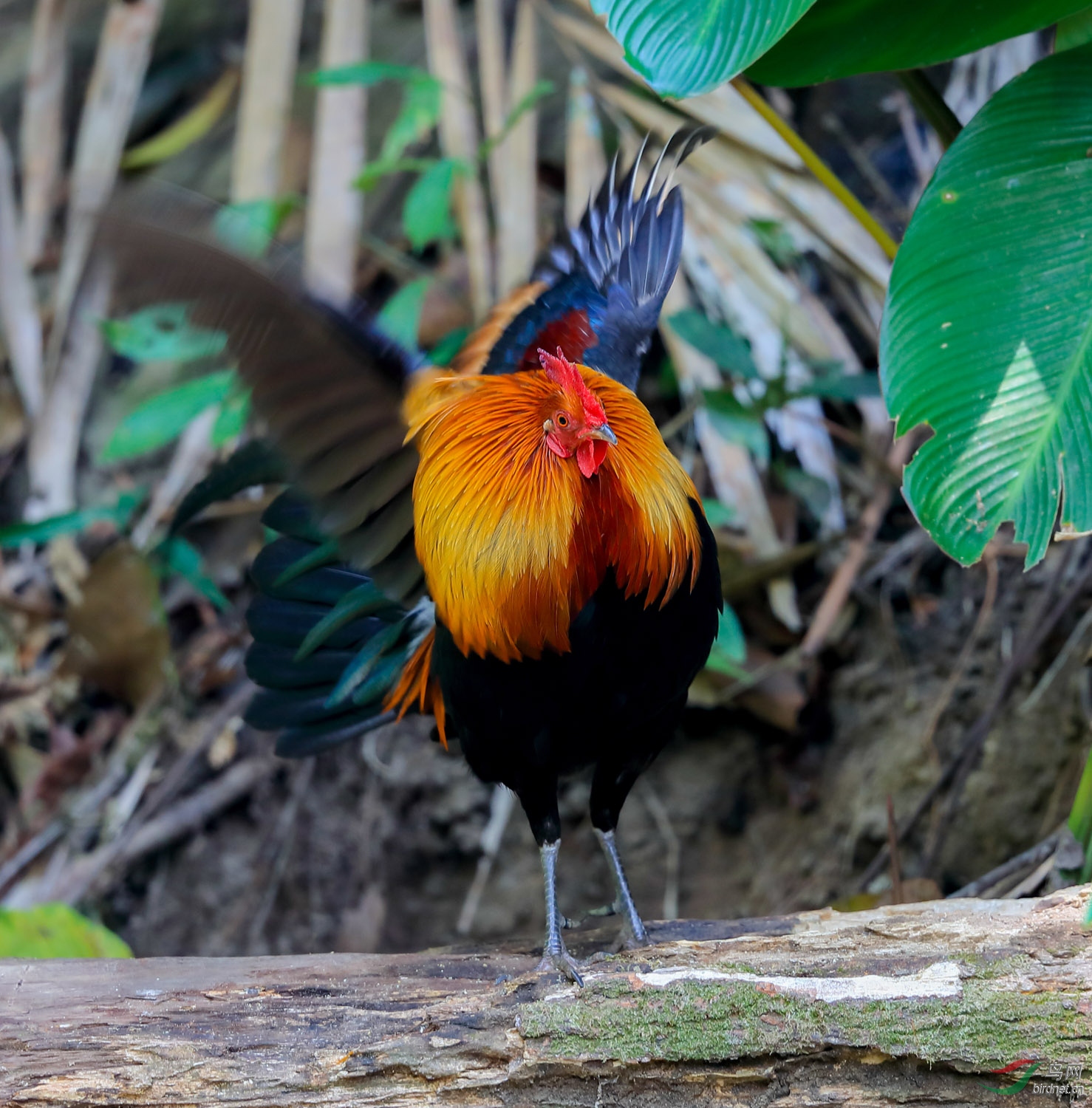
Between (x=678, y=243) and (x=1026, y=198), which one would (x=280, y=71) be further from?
(x=1026, y=198)

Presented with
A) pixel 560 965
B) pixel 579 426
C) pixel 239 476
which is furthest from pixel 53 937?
pixel 579 426

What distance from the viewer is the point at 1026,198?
7.10ft

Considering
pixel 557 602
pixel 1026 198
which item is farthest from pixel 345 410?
pixel 1026 198

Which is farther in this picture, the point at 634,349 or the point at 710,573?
the point at 634,349

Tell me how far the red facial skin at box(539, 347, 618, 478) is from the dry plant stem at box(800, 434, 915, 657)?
1814 mm

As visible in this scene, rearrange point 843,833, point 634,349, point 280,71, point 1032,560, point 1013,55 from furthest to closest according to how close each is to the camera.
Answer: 1. point 280,71
2. point 843,833
3. point 1013,55
4. point 634,349
5. point 1032,560

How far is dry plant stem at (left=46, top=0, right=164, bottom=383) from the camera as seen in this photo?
14.8ft

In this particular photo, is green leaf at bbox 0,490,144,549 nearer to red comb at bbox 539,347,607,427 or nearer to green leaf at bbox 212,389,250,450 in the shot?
green leaf at bbox 212,389,250,450

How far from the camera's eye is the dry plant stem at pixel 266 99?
14.3ft

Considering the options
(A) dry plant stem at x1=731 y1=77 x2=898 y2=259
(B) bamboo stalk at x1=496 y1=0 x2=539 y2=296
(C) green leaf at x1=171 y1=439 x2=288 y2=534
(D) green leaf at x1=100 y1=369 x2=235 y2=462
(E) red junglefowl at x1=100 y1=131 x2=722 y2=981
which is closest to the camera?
(E) red junglefowl at x1=100 y1=131 x2=722 y2=981

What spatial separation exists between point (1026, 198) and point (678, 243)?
1.03 m

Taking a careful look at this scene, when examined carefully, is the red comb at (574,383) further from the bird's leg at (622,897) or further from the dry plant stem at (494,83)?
the dry plant stem at (494,83)

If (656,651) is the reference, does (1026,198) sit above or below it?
above

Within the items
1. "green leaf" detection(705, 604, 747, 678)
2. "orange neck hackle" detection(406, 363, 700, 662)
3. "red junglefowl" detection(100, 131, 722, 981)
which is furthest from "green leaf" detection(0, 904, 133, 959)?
"green leaf" detection(705, 604, 747, 678)
